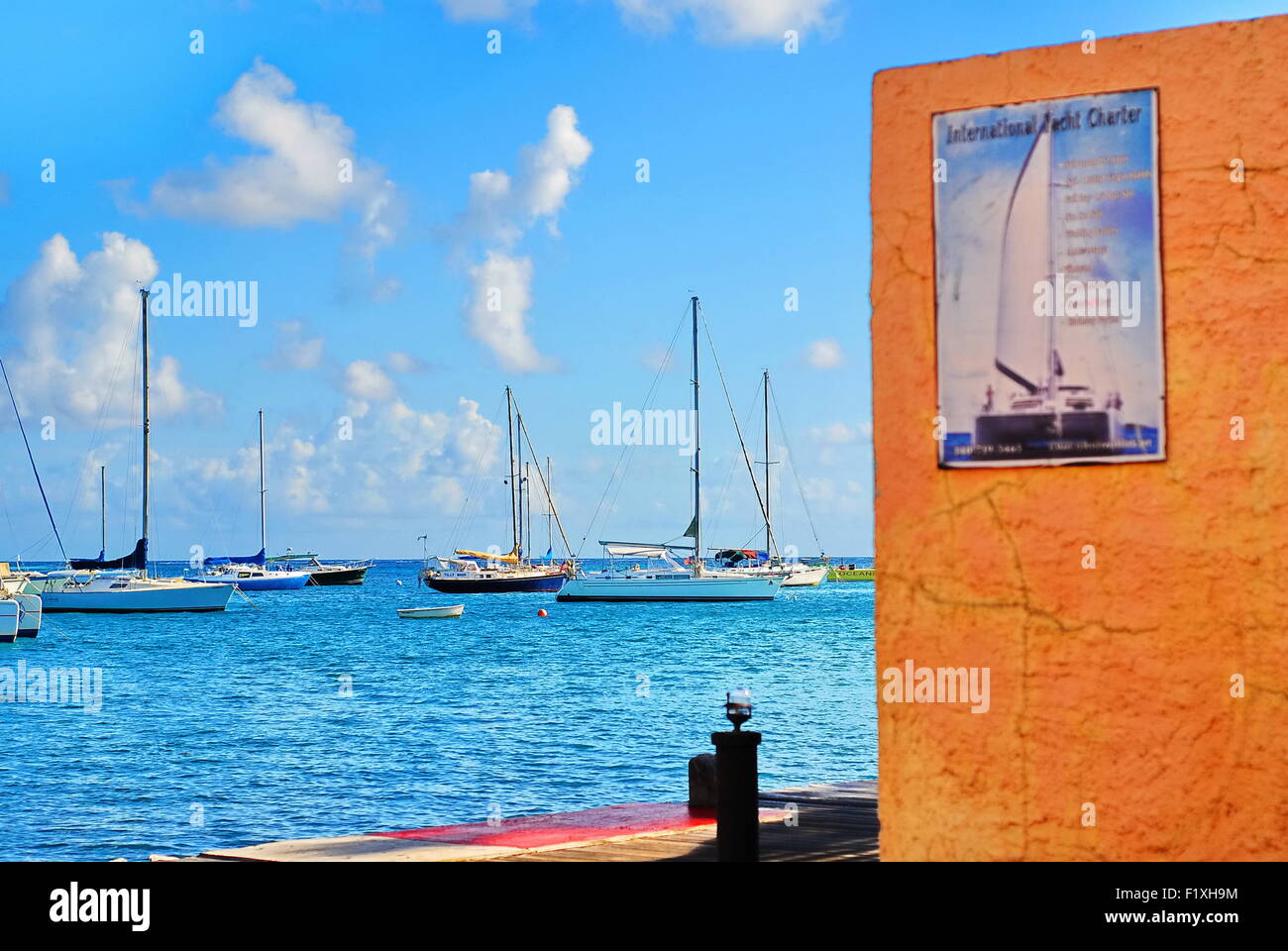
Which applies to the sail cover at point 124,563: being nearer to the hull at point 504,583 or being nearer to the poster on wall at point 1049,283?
the hull at point 504,583

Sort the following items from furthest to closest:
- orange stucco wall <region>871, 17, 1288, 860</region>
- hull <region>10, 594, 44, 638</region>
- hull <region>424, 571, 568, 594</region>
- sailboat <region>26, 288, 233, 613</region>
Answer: hull <region>424, 571, 568, 594</region> → sailboat <region>26, 288, 233, 613</region> → hull <region>10, 594, 44, 638</region> → orange stucco wall <region>871, 17, 1288, 860</region>

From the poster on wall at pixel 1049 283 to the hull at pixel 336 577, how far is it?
121m

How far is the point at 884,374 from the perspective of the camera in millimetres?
5094

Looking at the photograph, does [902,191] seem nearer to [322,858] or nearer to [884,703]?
[884,703]

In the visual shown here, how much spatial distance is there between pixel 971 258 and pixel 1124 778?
6.53ft

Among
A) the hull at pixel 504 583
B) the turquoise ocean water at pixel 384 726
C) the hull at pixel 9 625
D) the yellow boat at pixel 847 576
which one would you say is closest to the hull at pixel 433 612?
the turquoise ocean water at pixel 384 726

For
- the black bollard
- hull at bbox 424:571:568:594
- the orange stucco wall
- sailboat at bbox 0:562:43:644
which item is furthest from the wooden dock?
hull at bbox 424:571:568:594

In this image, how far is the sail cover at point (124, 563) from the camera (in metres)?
60.8

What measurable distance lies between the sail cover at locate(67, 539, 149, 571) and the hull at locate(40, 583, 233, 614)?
4.29ft

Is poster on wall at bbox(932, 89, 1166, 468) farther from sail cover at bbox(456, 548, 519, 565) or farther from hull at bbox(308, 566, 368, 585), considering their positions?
hull at bbox(308, 566, 368, 585)

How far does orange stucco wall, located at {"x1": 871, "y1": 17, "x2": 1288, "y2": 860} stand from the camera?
4.61m

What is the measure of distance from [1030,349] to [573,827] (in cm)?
475
